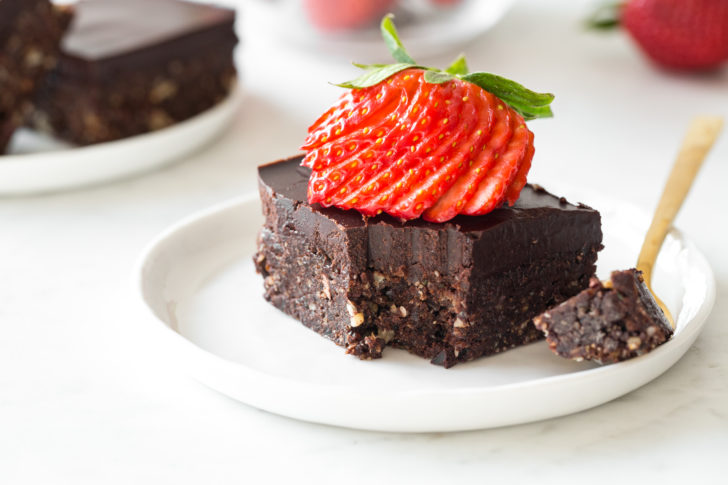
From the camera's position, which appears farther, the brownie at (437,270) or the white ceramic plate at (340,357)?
the brownie at (437,270)

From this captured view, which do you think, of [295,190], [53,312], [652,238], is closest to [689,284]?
[652,238]

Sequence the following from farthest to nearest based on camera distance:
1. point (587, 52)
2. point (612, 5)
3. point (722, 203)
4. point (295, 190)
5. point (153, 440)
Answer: point (587, 52) < point (612, 5) < point (722, 203) < point (295, 190) < point (153, 440)

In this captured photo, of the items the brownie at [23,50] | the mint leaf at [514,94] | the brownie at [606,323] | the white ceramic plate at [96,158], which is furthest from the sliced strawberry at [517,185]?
the brownie at [23,50]

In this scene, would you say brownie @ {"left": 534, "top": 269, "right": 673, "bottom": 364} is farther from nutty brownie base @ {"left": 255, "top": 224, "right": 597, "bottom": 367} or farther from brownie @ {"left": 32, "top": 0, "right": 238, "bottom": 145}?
brownie @ {"left": 32, "top": 0, "right": 238, "bottom": 145}

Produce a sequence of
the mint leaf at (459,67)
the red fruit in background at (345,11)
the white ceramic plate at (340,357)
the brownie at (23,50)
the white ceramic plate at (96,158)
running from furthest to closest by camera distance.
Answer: the red fruit in background at (345,11)
the brownie at (23,50)
the white ceramic plate at (96,158)
the mint leaf at (459,67)
the white ceramic plate at (340,357)

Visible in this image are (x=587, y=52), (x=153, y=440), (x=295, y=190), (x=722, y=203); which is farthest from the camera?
(x=587, y=52)

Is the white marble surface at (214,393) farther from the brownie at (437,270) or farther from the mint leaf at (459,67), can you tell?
the mint leaf at (459,67)

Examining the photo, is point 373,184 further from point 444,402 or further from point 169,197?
point 169,197
